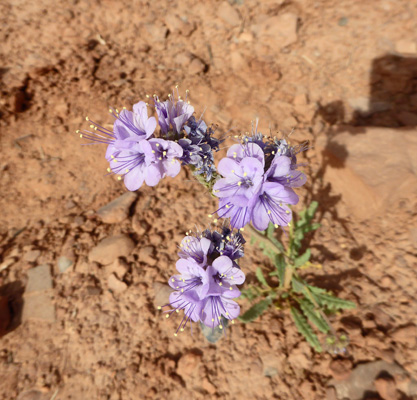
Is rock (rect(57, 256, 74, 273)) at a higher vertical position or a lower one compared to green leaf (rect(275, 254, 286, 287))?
lower

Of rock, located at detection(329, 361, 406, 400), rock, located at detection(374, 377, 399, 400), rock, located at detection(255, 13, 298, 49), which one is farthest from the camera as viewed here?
rock, located at detection(255, 13, 298, 49)

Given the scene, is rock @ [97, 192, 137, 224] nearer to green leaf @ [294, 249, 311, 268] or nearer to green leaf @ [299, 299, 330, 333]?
green leaf @ [294, 249, 311, 268]

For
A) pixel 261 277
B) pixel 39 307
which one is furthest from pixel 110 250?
pixel 261 277

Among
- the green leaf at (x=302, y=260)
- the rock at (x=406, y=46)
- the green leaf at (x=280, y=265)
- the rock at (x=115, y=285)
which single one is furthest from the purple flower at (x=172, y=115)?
the rock at (x=406, y=46)

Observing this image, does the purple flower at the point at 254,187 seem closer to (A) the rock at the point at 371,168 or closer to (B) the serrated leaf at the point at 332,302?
(B) the serrated leaf at the point at 332,302

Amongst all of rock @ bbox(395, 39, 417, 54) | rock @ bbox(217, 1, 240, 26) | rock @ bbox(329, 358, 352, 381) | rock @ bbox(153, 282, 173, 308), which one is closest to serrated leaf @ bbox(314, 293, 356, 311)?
rock @ bbox(329, 358, 352, 381)
